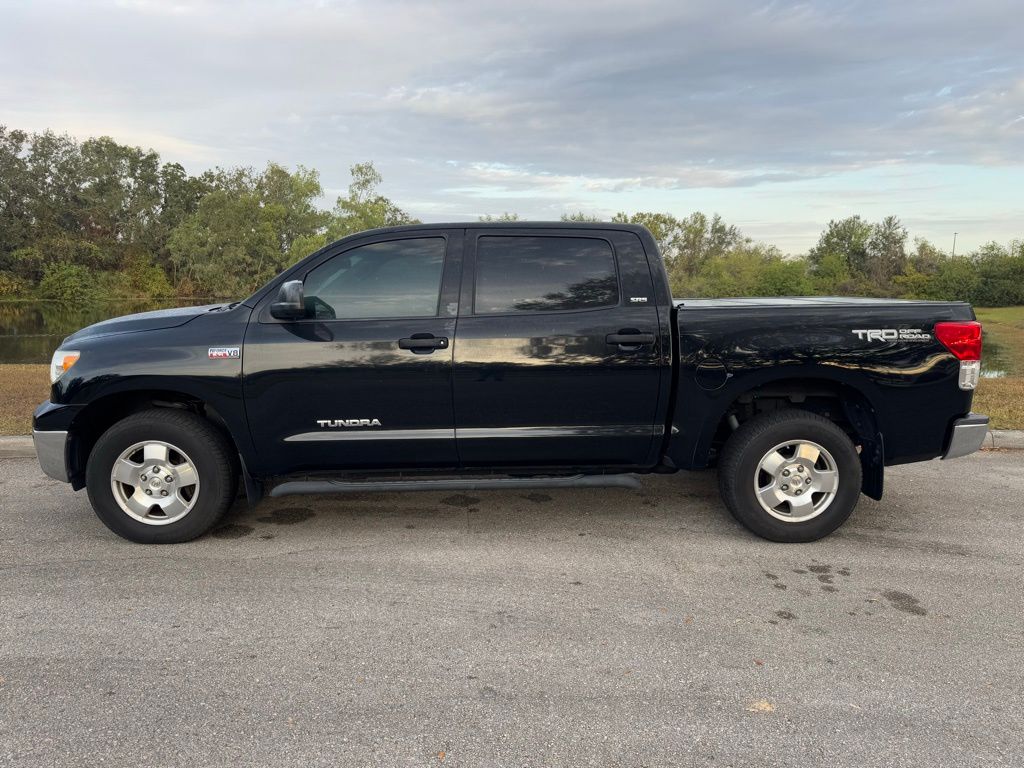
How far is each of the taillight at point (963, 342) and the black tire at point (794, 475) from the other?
75 cm

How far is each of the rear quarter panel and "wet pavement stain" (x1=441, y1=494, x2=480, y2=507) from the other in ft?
5.50

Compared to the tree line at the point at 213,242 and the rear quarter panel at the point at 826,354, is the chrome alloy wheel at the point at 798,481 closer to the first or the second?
the rear quarter panel at the point at 826,354

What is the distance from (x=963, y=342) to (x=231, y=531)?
4514 millimetres

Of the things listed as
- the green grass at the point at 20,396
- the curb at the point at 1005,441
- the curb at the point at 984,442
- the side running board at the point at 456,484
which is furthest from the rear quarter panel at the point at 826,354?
the green grass at the point at 20,396

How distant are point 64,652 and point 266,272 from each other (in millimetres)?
55822

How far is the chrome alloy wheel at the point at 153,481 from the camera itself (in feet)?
14.0

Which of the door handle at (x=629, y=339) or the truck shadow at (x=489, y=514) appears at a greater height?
the door handle at (x=629, y=339)

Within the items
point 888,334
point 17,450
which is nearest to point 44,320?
point 17,450

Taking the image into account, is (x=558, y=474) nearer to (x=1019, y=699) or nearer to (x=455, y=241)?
(x=455, y=241)

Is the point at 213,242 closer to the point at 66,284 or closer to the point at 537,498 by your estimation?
the point at 66,284

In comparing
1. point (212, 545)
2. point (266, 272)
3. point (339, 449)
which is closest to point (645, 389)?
point (339, 449)

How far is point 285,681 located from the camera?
2863mm

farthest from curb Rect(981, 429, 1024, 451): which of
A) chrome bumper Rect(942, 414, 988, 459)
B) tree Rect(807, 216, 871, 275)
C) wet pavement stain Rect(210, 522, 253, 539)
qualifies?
tree Rect(807, 216, 871, 275)

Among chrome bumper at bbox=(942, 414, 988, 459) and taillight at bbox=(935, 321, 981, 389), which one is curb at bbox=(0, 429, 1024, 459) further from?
taillight at bbox=(935, 321, 981, 389)
